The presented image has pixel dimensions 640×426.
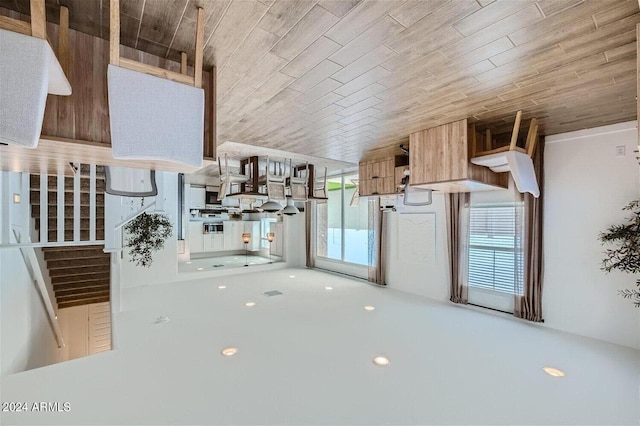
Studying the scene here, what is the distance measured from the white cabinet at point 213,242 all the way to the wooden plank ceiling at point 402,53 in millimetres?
7869

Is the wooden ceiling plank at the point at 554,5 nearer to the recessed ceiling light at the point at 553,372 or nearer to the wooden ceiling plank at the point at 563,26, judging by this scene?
the wooden ceiling plank at the point at 563,26

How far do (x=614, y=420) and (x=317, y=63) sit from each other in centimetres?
358

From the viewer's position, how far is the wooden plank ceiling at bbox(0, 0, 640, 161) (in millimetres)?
1596

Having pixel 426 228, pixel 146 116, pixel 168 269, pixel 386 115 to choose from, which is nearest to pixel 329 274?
pixel 426 228

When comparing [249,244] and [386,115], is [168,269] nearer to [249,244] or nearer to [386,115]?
[249,244]

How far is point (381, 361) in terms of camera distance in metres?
3.01

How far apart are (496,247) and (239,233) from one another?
884 centimetres

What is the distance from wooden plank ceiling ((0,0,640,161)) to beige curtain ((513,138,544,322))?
96 centimetres

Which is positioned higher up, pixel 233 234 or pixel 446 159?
pixel 446 159

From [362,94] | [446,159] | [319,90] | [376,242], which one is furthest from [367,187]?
[319,90]

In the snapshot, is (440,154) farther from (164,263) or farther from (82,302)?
(82,302)

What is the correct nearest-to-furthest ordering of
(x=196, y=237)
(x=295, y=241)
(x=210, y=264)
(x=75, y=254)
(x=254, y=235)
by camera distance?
(x=75, y=254) → (x=210, y=264) → (x=295, y=241) → (x=196, y=237) → (x=254, y=235)

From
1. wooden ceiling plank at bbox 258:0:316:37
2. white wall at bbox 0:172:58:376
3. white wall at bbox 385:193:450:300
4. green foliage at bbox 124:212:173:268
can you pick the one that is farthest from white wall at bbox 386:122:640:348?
green foliage at bbox 124:212:173:268

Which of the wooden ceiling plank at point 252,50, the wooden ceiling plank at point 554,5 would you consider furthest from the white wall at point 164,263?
the wooden ceiling plank at point 554,5
